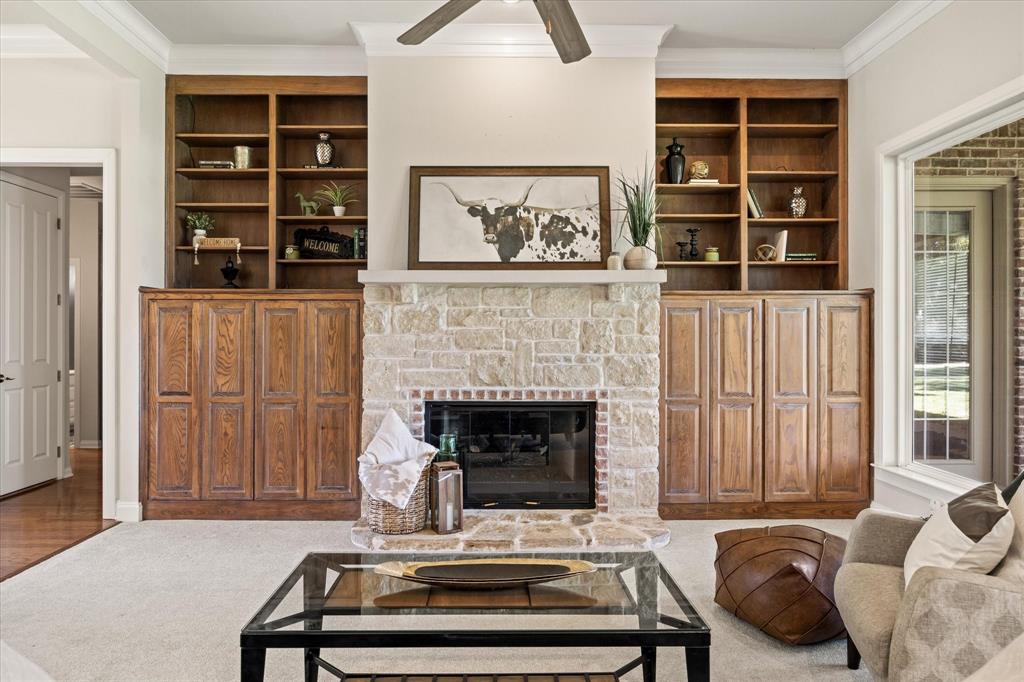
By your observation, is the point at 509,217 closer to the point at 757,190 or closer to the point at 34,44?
the point at 757,190

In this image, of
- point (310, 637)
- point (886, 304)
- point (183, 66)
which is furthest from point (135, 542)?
point (886, 304)

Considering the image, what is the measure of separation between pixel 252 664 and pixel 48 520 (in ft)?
11.7

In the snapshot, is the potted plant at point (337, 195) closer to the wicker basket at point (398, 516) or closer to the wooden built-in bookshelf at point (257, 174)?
the wooden built-in bookshelf at point (257, 174)

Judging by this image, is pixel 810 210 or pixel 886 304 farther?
pixel 810 210

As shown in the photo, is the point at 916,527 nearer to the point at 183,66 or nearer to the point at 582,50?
the point at 582,50

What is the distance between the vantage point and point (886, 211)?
436 cm

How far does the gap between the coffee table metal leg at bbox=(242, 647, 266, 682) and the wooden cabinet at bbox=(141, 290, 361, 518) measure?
274 centimetres

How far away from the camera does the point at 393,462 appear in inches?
157

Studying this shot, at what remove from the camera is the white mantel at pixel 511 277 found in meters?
4.16

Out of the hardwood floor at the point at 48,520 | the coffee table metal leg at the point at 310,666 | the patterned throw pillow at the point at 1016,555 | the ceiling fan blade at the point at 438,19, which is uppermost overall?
the ceiling fan blade at the point at 438,19

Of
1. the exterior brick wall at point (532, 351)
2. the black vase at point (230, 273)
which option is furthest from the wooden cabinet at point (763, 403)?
the black vase at point (230, 273)

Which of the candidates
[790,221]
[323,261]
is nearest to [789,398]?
[790,221]

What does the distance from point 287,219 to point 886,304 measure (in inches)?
158

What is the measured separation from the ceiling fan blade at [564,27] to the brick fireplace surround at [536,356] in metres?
2.00
